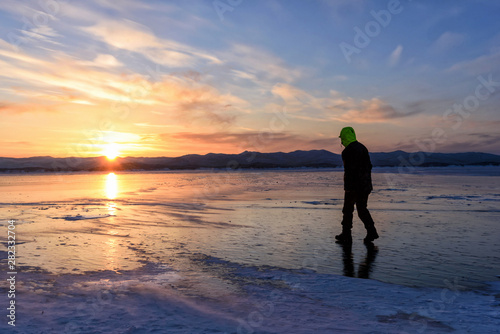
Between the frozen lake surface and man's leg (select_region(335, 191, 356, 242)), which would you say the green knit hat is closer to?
man's leg (select_region(335, 191, 356, 242))

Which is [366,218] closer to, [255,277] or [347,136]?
[347,136]

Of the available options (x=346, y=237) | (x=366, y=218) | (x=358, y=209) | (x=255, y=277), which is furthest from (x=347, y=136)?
(x=255, y=277)

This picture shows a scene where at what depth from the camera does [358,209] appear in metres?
7.72

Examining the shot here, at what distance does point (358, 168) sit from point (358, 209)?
2.72 feet

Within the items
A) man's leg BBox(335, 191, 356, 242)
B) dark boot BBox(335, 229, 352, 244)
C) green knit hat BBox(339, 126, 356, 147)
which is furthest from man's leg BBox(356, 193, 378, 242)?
green knit hat BBox(339, 126, 356, 147)

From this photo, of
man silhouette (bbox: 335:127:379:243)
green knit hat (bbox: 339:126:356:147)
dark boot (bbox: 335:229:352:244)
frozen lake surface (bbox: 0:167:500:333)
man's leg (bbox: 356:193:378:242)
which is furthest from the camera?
green knit hat (bbox: 339:126:356:147)

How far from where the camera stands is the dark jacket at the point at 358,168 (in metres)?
7.75

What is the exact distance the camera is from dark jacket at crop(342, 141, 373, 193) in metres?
7.75

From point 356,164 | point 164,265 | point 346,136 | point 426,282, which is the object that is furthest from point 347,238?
point 164,265

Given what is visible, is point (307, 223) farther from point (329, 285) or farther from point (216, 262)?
point (329, 285)

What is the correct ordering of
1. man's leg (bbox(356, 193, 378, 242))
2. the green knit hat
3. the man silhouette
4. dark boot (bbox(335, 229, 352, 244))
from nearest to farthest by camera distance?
man's leg (bbox(356, 193, 378, 242)), dark boot (bbox(335, 229, 352, 244)), the man silhouette, the green knit hat

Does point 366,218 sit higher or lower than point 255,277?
higher

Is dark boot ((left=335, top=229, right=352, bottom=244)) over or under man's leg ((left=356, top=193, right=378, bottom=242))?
under

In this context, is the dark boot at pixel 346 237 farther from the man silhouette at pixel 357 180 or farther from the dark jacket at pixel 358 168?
the dark jacket at pixel 358 168
